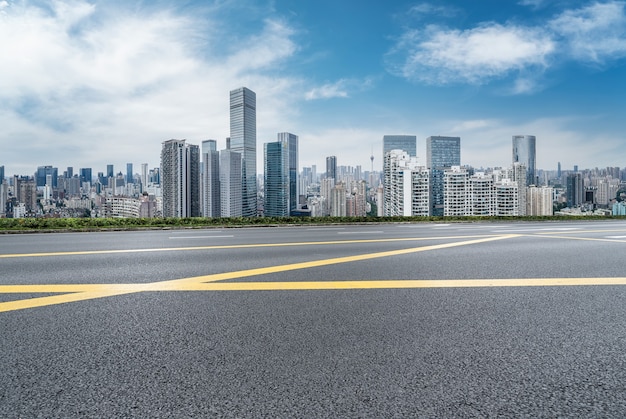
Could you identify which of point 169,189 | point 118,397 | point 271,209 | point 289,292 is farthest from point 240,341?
point 271,209

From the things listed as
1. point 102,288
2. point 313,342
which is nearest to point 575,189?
point 313,342

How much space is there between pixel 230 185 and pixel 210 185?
67.9 ft

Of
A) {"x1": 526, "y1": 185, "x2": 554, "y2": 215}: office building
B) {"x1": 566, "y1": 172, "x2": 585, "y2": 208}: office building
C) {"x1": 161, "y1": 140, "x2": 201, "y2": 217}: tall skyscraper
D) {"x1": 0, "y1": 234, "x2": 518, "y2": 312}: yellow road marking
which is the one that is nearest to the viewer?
{"x1": 0, "y1": 234, "x2": 518, "y2": 312}: yellow road marking

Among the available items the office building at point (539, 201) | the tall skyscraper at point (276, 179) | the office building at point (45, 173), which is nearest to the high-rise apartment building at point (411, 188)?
the office building at point (539, 201)

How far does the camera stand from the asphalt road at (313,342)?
2.24 m

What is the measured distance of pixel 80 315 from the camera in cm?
398

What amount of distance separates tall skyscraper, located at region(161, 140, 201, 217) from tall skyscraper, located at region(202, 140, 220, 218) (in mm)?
13067

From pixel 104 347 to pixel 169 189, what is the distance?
271ft

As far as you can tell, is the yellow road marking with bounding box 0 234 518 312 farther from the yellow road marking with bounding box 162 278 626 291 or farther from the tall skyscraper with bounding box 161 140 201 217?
the tall skyscraper with bounding box 161 140 201 217

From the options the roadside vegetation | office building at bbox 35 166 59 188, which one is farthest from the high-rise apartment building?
office building at bbox 35 166 59 188

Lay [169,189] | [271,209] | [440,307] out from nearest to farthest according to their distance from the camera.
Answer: [440,307] < [169,189] < [271,209]

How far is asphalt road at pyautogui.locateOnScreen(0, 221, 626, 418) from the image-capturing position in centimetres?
224

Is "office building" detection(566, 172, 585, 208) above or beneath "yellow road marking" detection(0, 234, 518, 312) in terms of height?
above

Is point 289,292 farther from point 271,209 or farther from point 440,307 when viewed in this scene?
point 271,209
